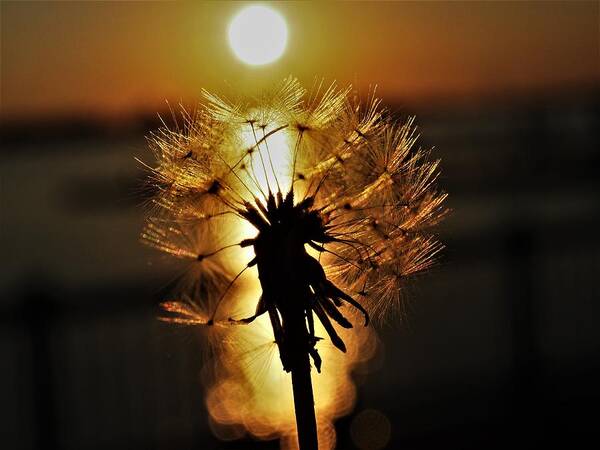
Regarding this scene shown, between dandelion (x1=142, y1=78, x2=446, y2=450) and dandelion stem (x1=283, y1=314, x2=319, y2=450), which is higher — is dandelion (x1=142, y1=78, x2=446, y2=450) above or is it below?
above

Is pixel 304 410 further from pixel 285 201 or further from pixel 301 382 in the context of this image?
pixel 285 201

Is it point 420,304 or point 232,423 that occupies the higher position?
point 420,304

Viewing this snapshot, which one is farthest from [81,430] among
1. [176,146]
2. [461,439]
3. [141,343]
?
[176,146]

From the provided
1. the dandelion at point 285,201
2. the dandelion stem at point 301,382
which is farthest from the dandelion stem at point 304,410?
the dandelion at point 285,201

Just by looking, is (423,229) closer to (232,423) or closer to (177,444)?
(232,423)

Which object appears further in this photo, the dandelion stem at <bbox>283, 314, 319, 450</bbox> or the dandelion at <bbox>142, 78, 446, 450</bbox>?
the dandelion at <bbox>142, 78, 446, 450</bbox>

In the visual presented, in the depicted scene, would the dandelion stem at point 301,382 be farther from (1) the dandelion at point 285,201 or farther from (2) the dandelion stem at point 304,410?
(1) the dandelion at point 285,201

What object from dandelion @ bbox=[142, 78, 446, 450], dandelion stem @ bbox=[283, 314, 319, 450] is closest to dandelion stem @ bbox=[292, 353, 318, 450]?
dandelion stem @ bbox=[283, 314, 319, 450]

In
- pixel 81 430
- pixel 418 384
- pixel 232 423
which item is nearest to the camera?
pixel 232 423

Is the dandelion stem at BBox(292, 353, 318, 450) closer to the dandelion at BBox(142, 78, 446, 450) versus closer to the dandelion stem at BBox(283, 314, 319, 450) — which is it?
the dandelion stem at BBox(283, 314, 319, 450)
